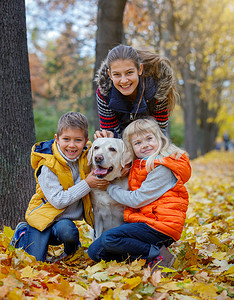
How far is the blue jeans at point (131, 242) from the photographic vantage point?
2.74 meters

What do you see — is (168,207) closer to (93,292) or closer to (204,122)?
(93,292)

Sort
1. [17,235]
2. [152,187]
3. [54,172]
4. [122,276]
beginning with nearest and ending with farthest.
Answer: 1. [122,276]
2. [152,187]
3. [54,172]
4. [17,235]

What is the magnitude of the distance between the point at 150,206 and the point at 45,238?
1045mm

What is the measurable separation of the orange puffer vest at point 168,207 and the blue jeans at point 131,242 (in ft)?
0.25

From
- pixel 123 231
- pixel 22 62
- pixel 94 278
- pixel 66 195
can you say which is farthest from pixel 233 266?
pixel 22 62

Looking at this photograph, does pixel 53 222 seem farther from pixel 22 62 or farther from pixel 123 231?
pixel 22 62

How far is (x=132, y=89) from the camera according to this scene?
3.23 meters

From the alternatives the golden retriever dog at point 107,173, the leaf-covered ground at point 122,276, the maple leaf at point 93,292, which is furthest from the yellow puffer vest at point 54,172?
the maple leaf at point 93,292

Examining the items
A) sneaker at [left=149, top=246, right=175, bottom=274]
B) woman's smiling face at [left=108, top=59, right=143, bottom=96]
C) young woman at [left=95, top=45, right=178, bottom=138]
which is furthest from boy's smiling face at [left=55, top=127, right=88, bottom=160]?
sneaker at [left=149, top=246, right=175, bottom=274]

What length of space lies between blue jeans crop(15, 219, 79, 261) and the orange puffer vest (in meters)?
0.54

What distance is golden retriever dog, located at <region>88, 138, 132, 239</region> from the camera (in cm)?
299

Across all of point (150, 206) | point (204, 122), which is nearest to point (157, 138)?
point (150, 206)

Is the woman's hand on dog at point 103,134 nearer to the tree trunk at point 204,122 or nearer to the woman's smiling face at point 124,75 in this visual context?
the woman's smiling face at point 124,75

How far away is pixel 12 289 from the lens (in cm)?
204
